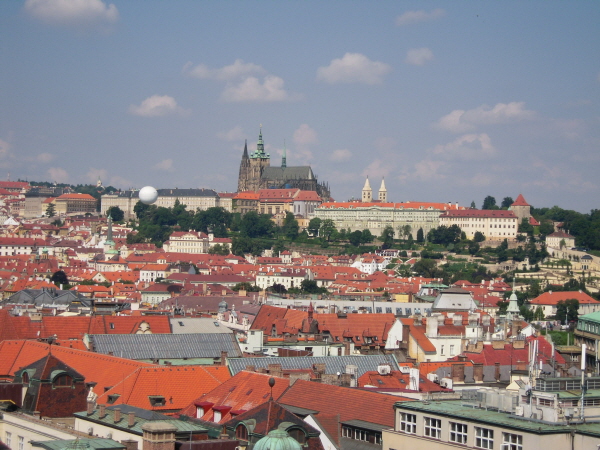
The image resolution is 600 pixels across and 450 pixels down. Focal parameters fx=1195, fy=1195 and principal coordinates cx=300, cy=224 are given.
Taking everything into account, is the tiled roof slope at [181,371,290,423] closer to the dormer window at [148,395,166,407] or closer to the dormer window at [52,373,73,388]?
the dormer window at [148,395,166,407]

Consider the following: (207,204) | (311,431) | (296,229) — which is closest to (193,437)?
(311,431)

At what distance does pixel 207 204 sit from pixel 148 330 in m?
153

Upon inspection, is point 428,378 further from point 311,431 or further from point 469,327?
point 469,327

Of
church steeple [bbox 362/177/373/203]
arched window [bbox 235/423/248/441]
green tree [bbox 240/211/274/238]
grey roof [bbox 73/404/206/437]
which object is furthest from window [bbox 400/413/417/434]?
church steeple [bbox 362/177/373/203]

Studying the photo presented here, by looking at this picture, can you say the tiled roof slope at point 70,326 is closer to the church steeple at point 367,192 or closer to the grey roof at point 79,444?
the grey roof at point 79,444

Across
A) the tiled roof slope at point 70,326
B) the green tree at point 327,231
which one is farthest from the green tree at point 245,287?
the tiled roof slope at point 70,326

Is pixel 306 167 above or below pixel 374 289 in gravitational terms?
above

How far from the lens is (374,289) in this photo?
111938mm

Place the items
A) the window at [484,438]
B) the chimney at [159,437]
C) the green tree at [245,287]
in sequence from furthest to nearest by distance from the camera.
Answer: the green tree at [245,287], the window at [484,438], the chimney at [159,437]

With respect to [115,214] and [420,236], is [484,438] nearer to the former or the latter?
[420,236]

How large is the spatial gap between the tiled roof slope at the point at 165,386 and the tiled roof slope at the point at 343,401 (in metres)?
3.50

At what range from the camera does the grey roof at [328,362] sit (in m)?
32.8

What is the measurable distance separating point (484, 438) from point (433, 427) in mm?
1436

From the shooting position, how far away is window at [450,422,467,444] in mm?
20328
